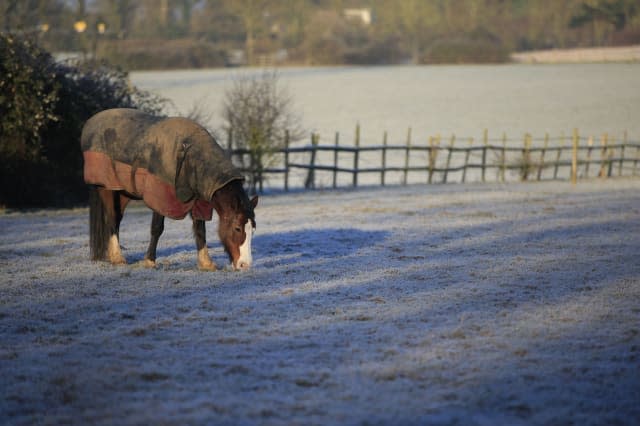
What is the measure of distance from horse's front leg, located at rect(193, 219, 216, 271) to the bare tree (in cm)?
1135

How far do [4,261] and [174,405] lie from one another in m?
5.47

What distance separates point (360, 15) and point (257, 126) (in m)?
55.3

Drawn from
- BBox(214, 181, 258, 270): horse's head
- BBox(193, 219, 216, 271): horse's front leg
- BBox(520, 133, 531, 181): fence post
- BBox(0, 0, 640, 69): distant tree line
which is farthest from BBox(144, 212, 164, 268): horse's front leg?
BBox(0, 0, 640, 69): distant tree line

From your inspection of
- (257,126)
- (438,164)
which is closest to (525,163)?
(438,164)

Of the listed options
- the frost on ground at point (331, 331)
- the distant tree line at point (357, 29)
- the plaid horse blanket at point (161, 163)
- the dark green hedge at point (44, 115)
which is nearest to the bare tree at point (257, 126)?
the dark green hedge at point (44, 115)

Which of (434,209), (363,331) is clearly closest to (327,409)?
(363,331)

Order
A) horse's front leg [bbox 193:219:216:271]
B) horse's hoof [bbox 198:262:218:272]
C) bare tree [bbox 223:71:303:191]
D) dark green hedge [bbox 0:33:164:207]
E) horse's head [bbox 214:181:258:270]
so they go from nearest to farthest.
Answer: horse's head [bbox 214:181:258:270]
horse's front leg [bbox 193:219:216:271]
horse's hoof [bbox 198:262:218:272]
dark green hedge [bbox 0:33:164:207]
bare tree [bbox 223:71:303:191]

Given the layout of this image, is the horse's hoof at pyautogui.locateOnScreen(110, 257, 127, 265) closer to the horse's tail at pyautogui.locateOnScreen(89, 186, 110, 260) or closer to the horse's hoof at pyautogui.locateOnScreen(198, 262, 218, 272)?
the horse's tail at pyautogui.locateOnScreen(89, 186, 110, 260)

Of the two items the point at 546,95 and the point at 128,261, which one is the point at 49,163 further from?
the point at 546,95

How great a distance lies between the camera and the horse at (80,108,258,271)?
7375mm

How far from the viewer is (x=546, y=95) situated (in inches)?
1642

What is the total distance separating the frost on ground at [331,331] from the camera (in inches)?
169

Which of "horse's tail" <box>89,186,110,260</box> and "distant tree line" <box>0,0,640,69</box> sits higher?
"distant tree line" <box>0,0,640,69</box>

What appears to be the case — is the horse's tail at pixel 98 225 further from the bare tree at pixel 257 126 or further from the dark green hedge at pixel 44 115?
the bare tree at pixel 257 126
